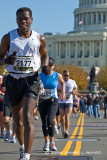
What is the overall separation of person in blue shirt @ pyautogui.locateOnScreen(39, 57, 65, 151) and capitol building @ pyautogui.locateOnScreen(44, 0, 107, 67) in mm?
149492

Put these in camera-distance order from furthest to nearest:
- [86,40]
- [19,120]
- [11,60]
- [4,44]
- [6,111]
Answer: [86,40]
[6,111]
[19,120]
[4,44]
[11,60]

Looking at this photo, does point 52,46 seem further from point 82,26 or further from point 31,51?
point 31,51

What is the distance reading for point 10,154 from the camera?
1024 centimetres

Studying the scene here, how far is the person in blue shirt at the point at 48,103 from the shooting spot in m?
11.4

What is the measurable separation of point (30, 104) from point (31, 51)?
760 mm

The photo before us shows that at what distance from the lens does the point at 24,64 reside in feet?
26.2

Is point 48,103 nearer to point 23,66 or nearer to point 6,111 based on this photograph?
point 6,111

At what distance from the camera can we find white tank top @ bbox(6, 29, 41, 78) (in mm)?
7988

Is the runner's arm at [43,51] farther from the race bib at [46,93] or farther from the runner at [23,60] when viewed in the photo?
the race bib at [46,93]

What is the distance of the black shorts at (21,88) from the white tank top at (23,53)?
77mm

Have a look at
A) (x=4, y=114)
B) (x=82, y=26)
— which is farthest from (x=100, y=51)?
(x=4, y=114)

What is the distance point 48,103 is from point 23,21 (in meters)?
4.24

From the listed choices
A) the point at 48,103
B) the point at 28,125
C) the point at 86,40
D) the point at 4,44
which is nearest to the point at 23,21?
the point at 4,44

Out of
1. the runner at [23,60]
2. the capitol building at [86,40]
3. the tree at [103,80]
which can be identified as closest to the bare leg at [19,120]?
the runner at [23,60]
